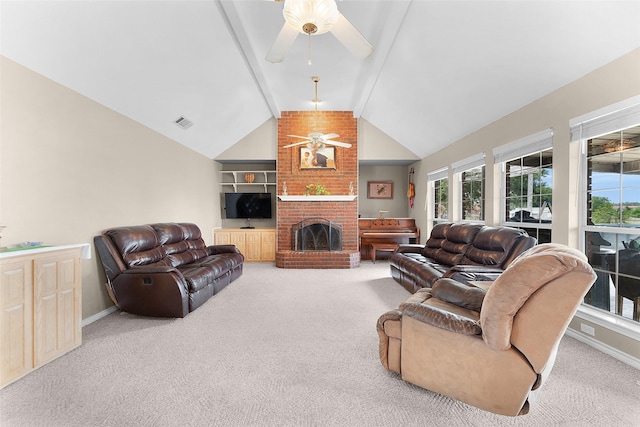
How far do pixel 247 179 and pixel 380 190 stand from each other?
11.2ft

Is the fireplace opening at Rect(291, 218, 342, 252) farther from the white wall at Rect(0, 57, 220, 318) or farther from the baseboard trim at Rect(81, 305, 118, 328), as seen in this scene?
the baseboard trim at Rect(81, 305, 118, 328)

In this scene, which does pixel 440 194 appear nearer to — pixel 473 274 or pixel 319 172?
pixel 319 172

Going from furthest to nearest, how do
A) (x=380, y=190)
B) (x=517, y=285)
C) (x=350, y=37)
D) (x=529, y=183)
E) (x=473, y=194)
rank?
(x=380, y=190) < (x=473, y=194) < (x=529, y=183) < (x=350, y=37) < (x=517, y=285)

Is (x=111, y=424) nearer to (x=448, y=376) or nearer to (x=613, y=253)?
(x=448, y=376)

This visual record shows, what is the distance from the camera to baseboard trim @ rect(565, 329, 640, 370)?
7.39 feet

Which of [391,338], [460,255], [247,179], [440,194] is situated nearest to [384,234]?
[440,194]

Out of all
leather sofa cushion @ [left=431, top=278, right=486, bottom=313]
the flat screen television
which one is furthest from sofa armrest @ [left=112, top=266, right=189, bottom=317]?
→ the flat screen television

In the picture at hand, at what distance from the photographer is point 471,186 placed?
16.8 ft

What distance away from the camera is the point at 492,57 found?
3.11 meters

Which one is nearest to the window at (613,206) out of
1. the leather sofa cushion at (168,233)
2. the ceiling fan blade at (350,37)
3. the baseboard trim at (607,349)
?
the baseboard trim at (607,349)

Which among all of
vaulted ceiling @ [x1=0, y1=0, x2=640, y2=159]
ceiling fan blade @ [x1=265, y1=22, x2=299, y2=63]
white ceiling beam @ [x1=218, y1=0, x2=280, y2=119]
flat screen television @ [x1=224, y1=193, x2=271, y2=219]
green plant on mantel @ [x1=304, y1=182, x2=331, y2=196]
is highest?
white ceiling beam @ [x1=218, y1=0, x2=280, y2=119]

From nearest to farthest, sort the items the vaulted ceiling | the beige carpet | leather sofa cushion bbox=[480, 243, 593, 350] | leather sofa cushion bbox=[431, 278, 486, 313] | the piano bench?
leather sofa cushion bbox=[480, 243, 593, 350] → the beige carpet → leather sofa cushion bbox=[431, 278, 486, 313] → the vaulted ceiling → the piano bench

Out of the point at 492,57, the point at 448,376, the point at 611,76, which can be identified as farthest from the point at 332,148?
the point at 448,376

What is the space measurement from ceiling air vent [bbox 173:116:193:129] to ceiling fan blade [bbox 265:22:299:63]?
2640 millimetres
